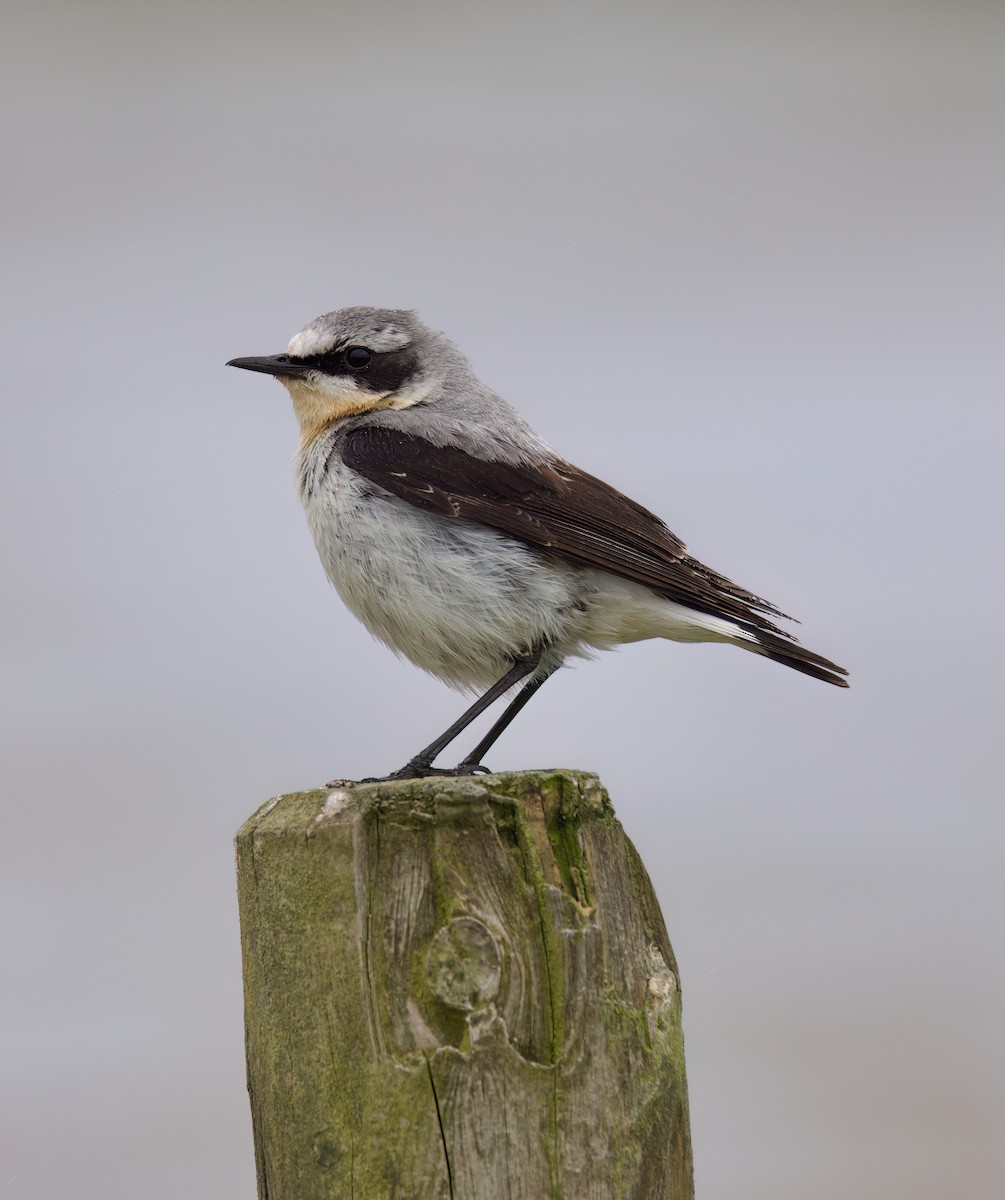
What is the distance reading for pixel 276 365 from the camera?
5055 millimetres

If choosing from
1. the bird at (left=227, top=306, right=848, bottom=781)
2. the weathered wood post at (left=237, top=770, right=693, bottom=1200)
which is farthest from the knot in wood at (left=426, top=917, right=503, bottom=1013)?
the bird at (left=227, top=306, right=848, bottom=781)

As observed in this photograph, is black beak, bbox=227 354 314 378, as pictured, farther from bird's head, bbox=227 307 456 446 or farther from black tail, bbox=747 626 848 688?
black tail, bbox=747 626 848 688

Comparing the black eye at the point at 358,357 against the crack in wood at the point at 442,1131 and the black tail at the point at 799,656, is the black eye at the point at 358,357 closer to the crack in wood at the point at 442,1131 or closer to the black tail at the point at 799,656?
the black tail at the point at 799,656

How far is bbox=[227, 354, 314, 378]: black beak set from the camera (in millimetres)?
5055

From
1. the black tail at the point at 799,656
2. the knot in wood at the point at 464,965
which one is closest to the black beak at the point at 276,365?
the black tail at the point at 799,656

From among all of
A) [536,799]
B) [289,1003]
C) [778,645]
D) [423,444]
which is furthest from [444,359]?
[289,1003]

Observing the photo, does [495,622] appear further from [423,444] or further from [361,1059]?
[361,1059]

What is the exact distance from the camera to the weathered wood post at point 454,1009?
2529 mm

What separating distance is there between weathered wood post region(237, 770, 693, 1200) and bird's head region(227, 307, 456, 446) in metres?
2.63

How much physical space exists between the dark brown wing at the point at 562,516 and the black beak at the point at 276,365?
1.85ft

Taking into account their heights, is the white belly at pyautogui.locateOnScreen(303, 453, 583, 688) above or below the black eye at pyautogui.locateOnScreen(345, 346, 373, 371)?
below

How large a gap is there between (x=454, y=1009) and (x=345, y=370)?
3171 mm

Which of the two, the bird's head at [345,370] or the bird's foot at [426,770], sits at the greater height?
the bird's head at [345,370]

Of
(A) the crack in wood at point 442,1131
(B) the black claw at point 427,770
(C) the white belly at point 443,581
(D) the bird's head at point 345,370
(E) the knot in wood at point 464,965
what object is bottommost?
(A) the crack in wood at point 442,1131
